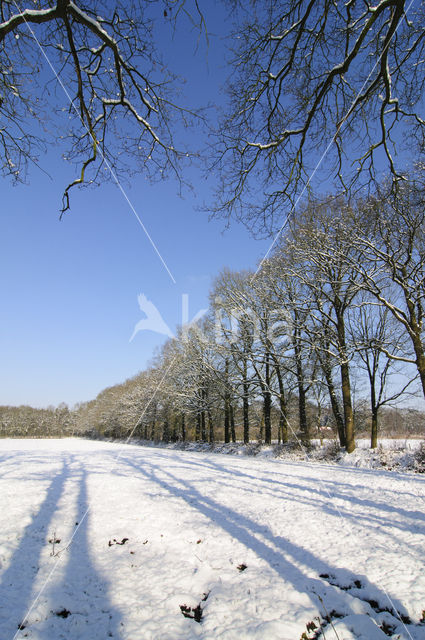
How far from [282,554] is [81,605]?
Result: 2.31 meters

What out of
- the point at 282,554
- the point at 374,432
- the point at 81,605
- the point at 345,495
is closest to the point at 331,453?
the point at 374,432

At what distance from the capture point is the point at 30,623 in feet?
8.27

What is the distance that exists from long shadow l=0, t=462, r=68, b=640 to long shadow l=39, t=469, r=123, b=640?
0.76 ft

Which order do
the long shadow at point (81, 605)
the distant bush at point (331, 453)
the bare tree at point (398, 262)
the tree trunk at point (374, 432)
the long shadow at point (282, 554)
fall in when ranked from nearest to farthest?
the long shadow at point (81, 605) → the long shadow at point (282, 554) → the bare tree at point (398, 262) → the distant bush at point (331, 453) → the tree trunk at point (374, 432)

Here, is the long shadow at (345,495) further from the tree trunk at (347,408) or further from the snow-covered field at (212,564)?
the tree trunk at (347,408)

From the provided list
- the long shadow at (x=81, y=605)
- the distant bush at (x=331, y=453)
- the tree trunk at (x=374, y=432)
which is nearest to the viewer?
the long shadow at (x=81, y=605)

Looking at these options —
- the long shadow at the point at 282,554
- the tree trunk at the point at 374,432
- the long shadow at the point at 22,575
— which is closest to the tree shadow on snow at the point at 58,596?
the long shadow at the point at 22,575

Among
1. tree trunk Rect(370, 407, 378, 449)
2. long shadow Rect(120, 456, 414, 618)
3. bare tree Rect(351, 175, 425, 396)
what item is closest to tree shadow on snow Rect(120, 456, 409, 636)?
long shadow Rect(120, 456, 414, 618)

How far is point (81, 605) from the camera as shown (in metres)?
2.78

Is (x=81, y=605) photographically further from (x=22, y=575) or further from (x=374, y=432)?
(x=374, y=432)

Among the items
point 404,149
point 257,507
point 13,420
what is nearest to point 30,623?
point 257,507

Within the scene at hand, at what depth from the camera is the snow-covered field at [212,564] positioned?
2496 millimetres

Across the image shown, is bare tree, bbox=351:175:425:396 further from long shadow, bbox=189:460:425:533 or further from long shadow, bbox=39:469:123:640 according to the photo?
long shadow, bbox=39:469:123:640

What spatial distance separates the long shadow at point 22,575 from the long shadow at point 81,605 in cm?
23
